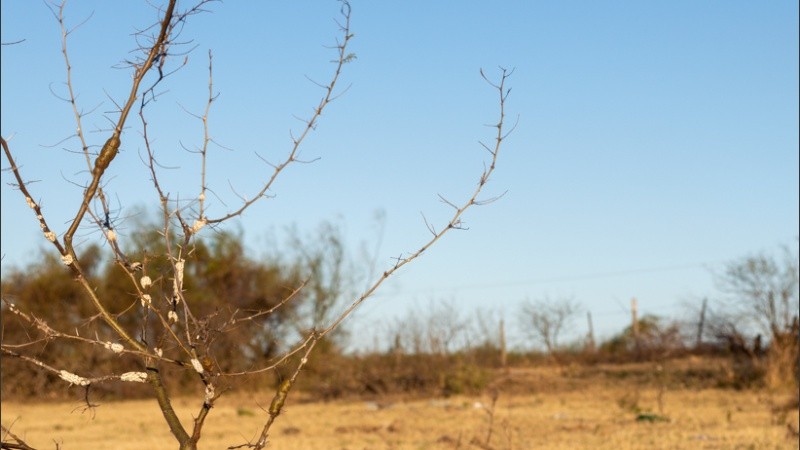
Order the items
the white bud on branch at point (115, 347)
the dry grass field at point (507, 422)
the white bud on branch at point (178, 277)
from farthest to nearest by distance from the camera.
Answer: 1. the dry grass field at point (507, 422)
2. the white bud on branch at point (178, 277)
3. the white bud on branch at point (115, 347)

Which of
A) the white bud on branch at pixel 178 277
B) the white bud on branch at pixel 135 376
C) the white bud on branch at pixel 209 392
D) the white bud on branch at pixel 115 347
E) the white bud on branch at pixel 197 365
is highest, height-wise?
the white bud on branch at pixel 178 277

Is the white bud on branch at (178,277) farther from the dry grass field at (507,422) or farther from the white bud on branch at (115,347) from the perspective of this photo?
the dry grass field at (507,422)

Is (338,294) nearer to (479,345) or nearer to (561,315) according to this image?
(479,345)

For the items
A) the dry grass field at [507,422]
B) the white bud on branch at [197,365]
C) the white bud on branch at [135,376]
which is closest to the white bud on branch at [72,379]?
the white bud on branch at [135,376]

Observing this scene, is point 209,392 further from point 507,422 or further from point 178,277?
point 507,422

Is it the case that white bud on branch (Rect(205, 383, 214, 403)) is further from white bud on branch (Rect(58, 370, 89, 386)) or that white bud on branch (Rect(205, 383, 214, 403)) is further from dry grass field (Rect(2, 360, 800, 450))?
dry grass field (Rect(2, 360, 800, 450))

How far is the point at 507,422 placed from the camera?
14328 mm

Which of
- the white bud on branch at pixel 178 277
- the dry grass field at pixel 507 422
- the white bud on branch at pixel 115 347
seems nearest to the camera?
the white bud on branch at pixel 115 347

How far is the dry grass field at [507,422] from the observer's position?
43.0 ft

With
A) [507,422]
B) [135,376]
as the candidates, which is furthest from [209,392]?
[507,422]

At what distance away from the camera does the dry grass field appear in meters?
13.1

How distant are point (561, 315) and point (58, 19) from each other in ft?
140

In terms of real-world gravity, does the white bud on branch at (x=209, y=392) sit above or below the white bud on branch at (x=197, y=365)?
below

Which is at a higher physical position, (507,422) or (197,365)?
(197,365)
